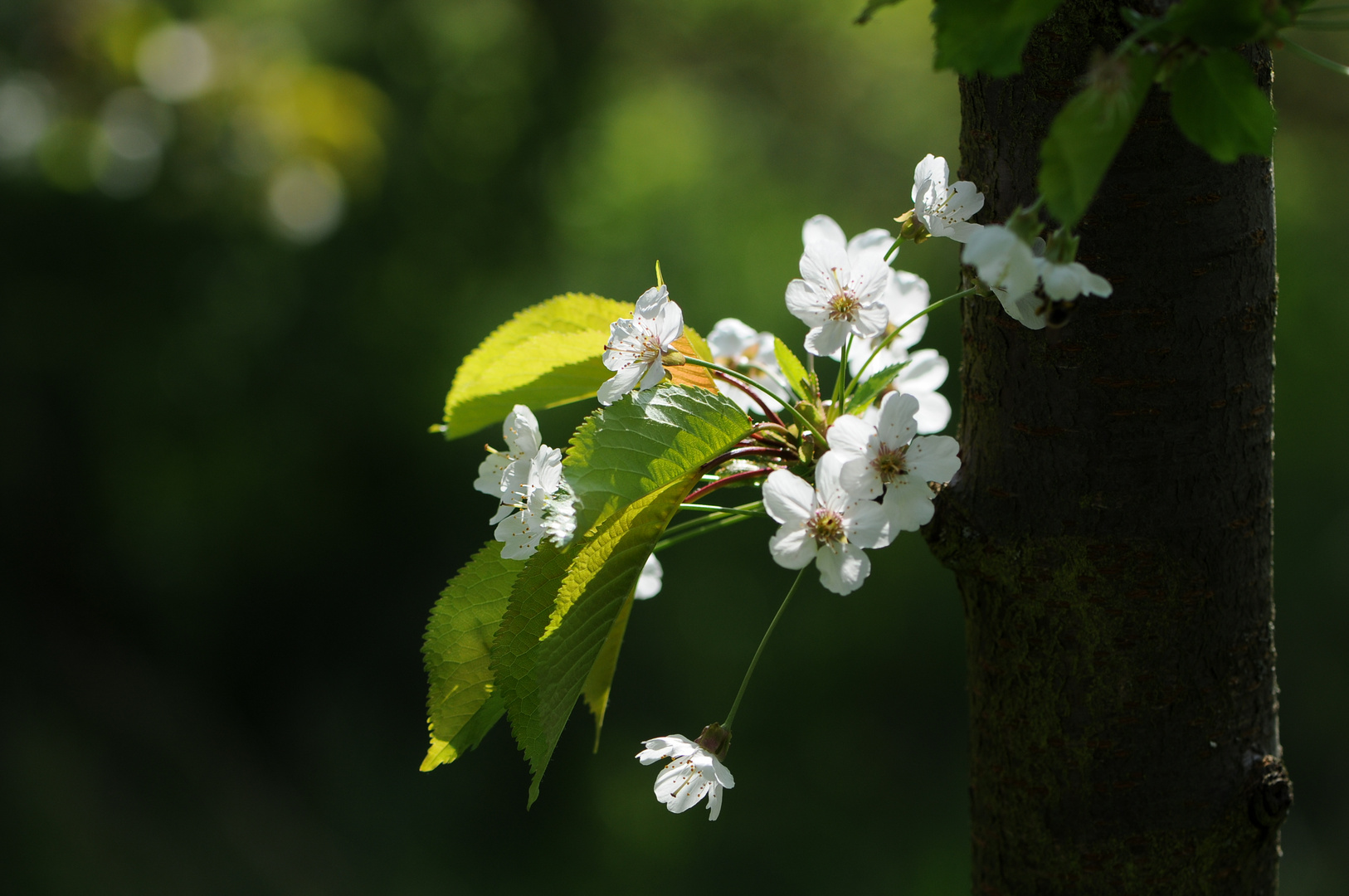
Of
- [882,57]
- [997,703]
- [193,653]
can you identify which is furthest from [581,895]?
[882,57]

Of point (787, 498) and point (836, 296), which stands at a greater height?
point (836, 296)

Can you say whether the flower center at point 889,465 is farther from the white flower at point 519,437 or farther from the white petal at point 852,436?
the white flower at point 519,437

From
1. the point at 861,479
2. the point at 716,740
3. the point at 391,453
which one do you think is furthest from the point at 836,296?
the point at 391,453

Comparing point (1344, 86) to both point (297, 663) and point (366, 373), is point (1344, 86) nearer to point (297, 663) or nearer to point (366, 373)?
point (366, 373)

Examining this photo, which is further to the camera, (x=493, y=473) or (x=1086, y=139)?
(x=493, y=473)

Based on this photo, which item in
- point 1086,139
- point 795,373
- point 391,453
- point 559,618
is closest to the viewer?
point 1086,139

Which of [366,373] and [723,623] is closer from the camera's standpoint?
[723,623]

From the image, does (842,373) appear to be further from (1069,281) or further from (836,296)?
(1069,281)
